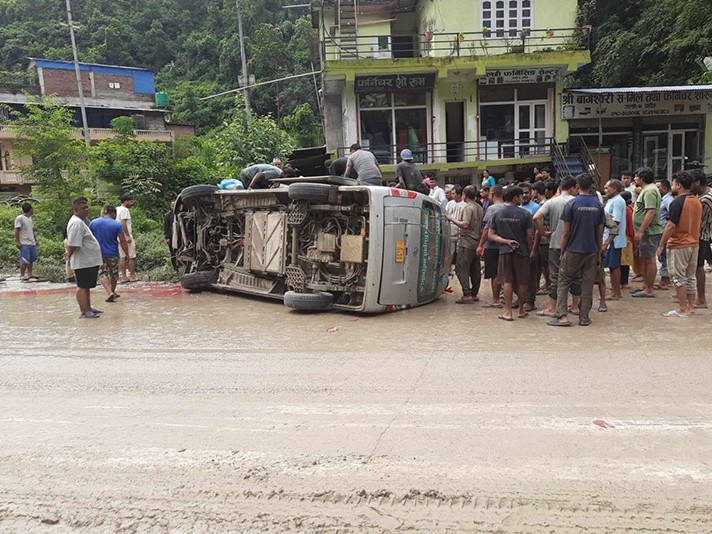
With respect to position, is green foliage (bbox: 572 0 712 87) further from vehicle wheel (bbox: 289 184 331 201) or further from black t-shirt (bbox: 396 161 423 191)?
vehicle wheel (bbox: 289 184 331 201)

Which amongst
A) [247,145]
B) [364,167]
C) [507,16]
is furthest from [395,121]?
[364,167]

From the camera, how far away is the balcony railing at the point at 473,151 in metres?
22.0

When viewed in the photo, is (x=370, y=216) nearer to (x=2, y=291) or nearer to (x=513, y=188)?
(x=513, y=188)

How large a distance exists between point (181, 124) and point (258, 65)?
30.2ft

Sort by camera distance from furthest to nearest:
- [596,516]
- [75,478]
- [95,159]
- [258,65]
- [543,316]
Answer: [258,65] → [95,159] → [543,316] → [75,478] → [596,516]

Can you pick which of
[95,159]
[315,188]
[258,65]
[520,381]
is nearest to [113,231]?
[315,188]

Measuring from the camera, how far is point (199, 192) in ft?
33.2

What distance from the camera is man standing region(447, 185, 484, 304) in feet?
27.7

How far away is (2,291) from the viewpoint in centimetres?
1130

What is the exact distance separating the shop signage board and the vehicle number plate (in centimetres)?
1514

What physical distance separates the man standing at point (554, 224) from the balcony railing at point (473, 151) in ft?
48.6

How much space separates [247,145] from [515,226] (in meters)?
19.7

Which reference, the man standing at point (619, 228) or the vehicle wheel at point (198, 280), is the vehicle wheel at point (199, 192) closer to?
the vehicle wheel at point (198, 280)

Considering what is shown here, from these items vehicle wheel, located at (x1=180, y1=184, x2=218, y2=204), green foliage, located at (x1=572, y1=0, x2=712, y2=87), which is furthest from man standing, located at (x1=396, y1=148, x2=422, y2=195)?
green foliage, located at (x1=572, y1=0, x2=712, y2=87)
